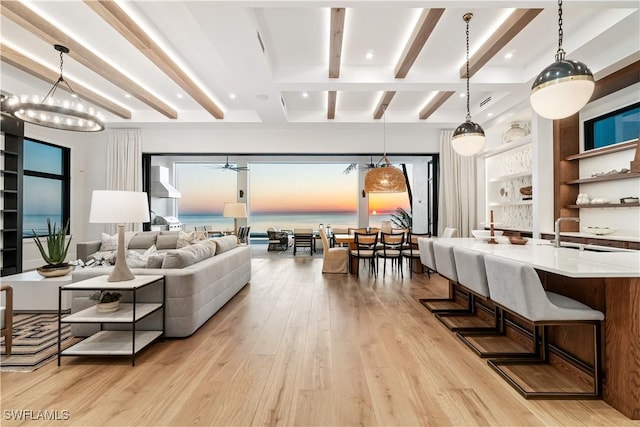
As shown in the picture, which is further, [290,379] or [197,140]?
[197,140]

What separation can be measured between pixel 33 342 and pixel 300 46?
13.5 feet

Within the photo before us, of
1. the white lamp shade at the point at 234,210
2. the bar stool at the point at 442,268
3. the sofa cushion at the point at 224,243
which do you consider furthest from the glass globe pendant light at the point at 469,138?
the white lamp shade at the point at 234,210

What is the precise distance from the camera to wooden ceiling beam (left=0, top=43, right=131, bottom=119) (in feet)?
11.9

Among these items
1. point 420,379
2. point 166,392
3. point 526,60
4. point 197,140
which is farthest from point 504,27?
point 197,140

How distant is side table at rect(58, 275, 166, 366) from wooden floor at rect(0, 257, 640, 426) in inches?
3.9

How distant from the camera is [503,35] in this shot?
3242 millimetres

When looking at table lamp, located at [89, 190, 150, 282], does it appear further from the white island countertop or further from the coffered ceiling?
the white island countertop

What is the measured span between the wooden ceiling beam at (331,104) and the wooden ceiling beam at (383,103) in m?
0.80

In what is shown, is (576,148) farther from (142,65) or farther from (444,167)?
(142,65)

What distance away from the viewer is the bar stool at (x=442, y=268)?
312cm

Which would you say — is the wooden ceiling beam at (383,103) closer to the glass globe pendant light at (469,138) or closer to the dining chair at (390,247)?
the glass globe pendant light at (469,138)

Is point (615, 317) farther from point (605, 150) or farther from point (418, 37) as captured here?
point (605, 150)

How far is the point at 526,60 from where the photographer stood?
4.14 m

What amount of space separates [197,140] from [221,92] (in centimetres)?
210
